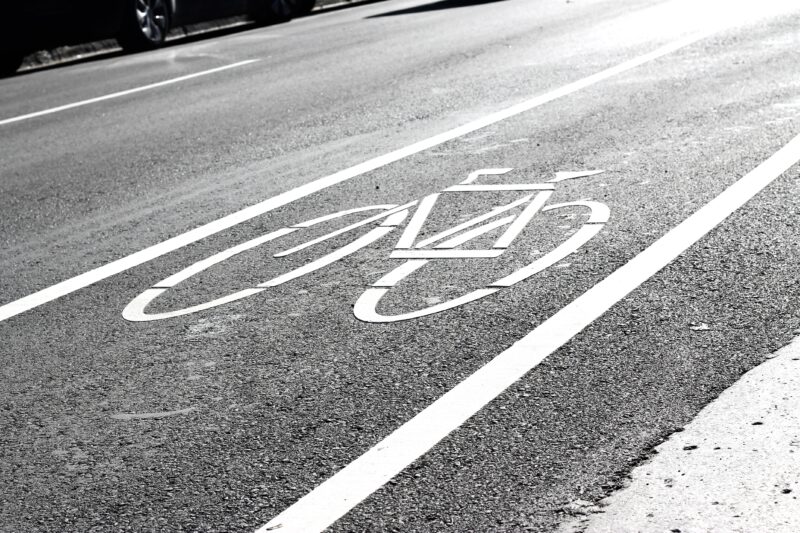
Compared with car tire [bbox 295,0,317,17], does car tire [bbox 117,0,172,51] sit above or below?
above

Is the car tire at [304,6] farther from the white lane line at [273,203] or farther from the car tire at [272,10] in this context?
the white lane line at [273,203]

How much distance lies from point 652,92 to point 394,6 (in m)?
12.0

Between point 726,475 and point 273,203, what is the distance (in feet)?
13.3

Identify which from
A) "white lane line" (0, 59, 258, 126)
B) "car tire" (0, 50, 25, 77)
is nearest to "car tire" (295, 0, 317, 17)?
"car tire" (0, 50, 25, 77)

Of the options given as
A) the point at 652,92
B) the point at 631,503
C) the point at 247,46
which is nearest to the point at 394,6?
the point at 247,46

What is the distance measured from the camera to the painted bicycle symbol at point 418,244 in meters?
5.05

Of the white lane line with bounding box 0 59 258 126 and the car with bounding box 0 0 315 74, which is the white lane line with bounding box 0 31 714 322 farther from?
the car with bounding box 0 0 315 74

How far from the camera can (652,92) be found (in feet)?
31.2

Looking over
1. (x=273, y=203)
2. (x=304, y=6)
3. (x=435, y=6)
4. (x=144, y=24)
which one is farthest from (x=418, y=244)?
(x=304, y=6)

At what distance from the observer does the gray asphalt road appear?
11.3 feet

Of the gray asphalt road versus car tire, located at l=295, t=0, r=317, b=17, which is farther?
car tire, located at l=295, t=0, r=317, b=17

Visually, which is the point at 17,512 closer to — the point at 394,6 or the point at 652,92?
the point at 652,92

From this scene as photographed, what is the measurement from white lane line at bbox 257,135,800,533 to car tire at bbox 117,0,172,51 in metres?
12.6

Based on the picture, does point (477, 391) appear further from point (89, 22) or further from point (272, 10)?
point (272, 10)
